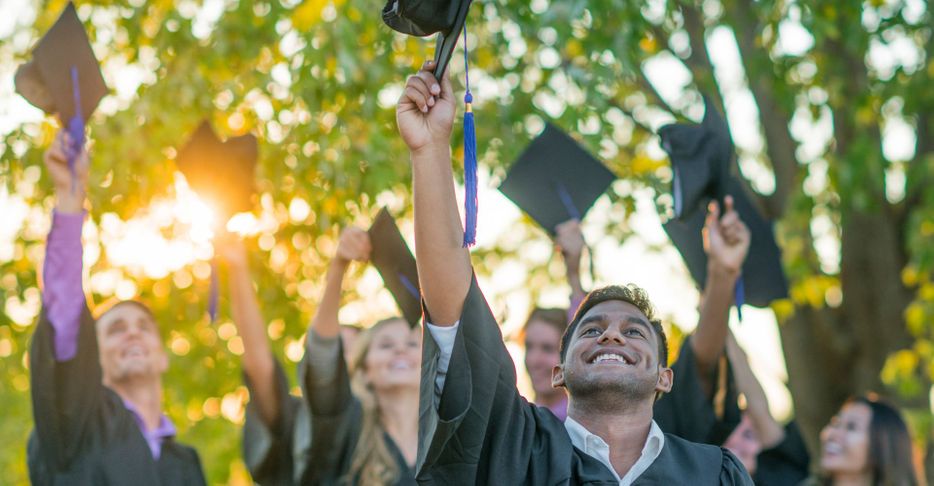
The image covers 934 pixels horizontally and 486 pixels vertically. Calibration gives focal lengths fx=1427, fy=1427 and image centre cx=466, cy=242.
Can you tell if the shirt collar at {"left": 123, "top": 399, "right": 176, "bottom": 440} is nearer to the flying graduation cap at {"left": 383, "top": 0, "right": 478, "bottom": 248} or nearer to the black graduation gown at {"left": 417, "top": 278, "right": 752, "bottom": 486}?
the black graduation gown at {"left": 417, "top": 278, "right": 752, "bottom": 486}

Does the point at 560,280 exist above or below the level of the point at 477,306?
above

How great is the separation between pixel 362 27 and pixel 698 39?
287 centimetres

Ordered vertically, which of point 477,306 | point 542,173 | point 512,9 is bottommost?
point 477,306

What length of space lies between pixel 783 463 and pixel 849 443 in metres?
0.29

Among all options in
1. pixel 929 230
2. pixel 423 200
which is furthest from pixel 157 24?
pixel 423 200

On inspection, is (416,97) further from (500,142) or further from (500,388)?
(500,142)

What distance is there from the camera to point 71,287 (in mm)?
4516

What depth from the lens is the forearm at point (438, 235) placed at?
313 centimetres

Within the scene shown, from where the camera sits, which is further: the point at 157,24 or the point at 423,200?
the point at 157,24

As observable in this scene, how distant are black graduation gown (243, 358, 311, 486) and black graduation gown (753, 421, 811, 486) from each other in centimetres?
197

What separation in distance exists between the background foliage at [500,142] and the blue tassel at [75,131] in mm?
1541

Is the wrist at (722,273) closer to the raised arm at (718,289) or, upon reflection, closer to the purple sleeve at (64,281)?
the raised arm at (718,289)

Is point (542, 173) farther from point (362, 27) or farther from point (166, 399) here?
point (166, 399)

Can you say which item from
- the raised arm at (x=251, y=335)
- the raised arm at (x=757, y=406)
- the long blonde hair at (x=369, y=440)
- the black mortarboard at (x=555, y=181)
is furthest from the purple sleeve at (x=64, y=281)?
the raised arm at (x=757, y=406)
